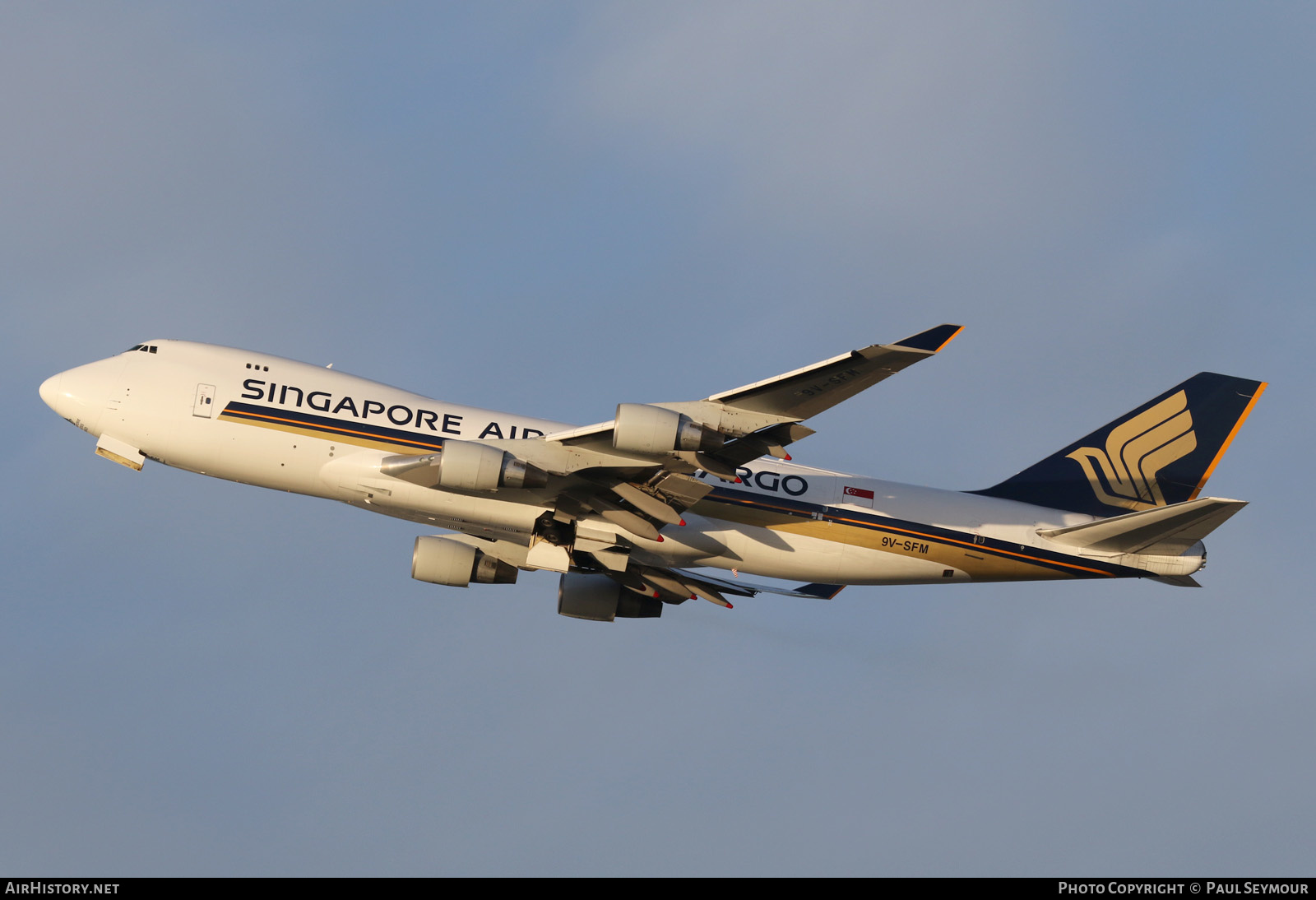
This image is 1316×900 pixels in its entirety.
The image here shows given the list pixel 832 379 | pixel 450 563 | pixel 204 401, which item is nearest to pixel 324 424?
pixel 204 401

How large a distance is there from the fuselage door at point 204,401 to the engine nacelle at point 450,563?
7691mm

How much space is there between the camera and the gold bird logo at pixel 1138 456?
40156 mm

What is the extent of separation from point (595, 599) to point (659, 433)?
38.4 feet

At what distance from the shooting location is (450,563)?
1545 inches

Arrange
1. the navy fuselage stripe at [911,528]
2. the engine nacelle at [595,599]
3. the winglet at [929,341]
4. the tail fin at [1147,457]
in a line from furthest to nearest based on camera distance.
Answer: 1. the engine nacelle at [595,599]
2. the tail fin at [1147,457]
3. the navy fuselage stripe at [911,528]
4. the winglet at [929,341]

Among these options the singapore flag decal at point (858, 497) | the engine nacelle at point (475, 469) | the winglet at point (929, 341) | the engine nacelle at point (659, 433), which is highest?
the winglet at point (929, 341)

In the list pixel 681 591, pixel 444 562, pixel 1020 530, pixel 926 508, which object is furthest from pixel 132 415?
pixel 1020 530

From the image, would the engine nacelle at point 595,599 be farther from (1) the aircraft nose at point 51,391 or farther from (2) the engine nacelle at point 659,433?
(1) the aircraft nose at point 51,391

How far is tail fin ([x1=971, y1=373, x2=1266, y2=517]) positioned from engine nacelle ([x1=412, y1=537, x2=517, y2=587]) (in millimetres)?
15840

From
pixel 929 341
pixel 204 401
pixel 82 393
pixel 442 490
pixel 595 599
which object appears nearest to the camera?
pixel 929 341

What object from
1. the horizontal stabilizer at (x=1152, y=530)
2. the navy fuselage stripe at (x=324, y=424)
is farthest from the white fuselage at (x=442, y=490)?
the horizontal stabilizer at (x=1152, y=530)

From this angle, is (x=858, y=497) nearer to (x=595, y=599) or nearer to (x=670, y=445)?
(x=670, y=445)
